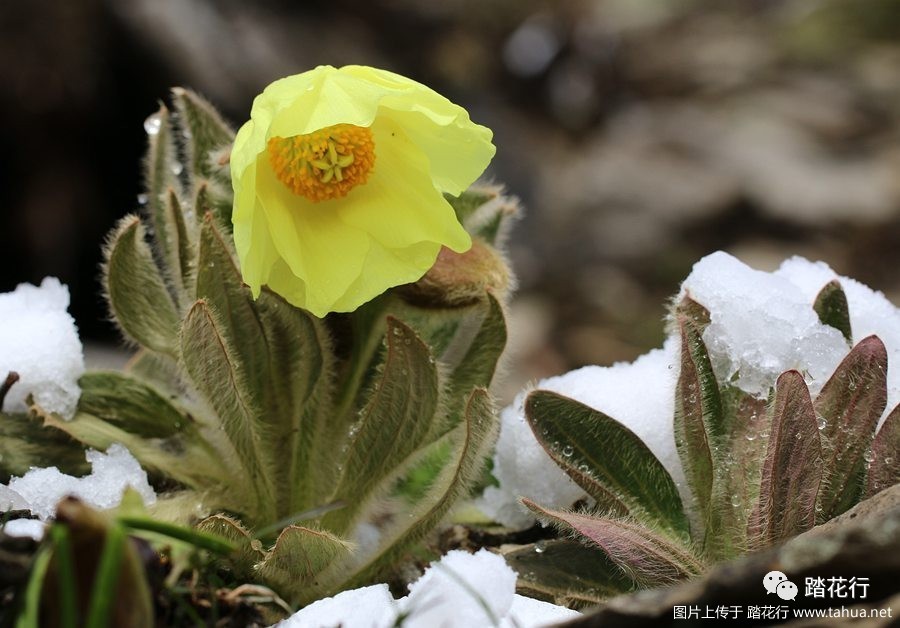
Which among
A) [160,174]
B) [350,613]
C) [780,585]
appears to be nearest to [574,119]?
[160,174]

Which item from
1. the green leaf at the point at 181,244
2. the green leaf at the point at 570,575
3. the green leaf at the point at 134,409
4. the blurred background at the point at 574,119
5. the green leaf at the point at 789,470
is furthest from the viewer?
the blurred background at the point at 574,119

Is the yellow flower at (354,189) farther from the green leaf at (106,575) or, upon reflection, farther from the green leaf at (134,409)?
the green leaf at (106,575)

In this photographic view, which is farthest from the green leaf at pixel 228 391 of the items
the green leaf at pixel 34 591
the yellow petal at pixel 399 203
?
the green leaf at pixel 34 591

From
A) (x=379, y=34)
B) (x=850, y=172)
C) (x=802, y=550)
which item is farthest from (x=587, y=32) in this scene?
(x=802, y=550)

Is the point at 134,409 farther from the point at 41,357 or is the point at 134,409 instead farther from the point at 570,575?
the point at 570,575

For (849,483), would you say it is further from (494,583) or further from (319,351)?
(319,351)

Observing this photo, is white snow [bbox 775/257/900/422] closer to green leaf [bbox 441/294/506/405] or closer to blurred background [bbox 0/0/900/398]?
green leaf [bbox 441/294/506/405]

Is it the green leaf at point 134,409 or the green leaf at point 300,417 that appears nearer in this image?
the green leaf at point 300,417
